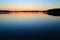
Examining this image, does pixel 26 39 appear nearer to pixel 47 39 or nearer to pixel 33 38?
pixel 33 38

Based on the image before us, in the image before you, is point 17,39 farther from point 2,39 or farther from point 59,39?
point 59,39

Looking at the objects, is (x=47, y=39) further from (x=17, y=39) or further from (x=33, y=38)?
(x=17, y=39)

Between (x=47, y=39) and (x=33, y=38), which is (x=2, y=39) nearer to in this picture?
(x=33, y=38)

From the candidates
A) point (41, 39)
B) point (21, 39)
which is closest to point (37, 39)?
point (41, 39)

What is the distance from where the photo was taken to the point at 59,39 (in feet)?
16.5

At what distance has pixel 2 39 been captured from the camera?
503 centimetres

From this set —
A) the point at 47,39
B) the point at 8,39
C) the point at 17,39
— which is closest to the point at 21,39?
the point at 17,39

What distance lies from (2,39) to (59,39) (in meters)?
2.02

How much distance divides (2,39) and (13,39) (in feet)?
1.28

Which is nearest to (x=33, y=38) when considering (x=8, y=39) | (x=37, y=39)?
(x=37, y=39)

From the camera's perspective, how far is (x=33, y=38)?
206 inches

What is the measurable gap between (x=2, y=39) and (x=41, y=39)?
138 cm

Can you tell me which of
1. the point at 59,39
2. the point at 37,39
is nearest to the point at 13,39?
the point at 37,39

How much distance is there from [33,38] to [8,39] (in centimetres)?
92
